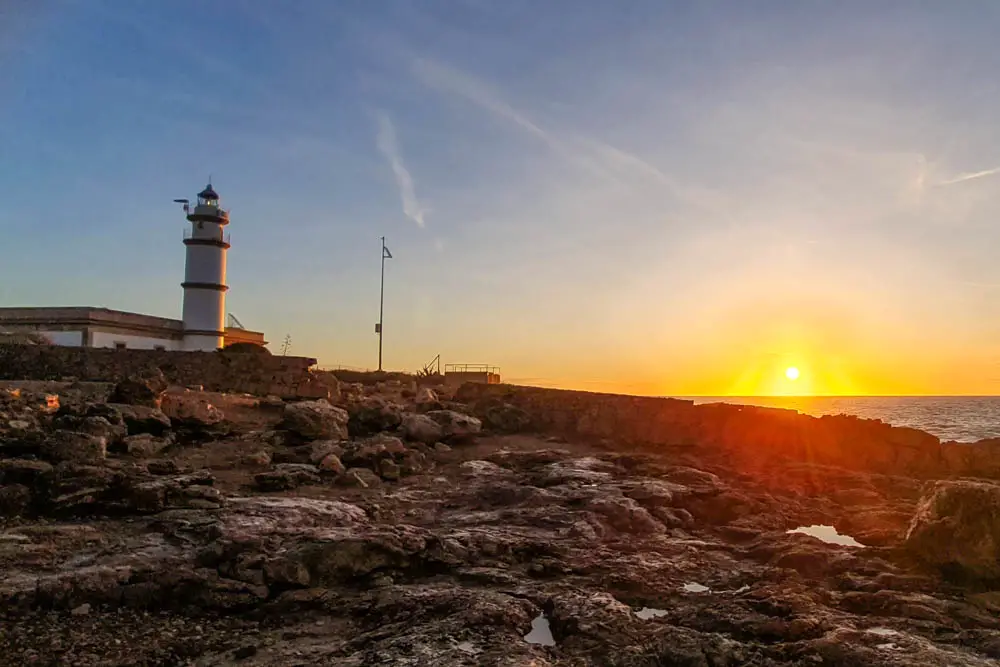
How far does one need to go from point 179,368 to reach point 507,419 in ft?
40.6

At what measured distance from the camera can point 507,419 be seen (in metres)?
18.4

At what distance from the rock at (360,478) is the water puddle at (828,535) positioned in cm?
625

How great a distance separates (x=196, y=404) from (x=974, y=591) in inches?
589

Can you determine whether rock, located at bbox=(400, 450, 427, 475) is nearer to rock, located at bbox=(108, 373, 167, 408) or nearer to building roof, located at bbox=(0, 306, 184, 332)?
rock, located at bbox=(108, 373, 167, 408)

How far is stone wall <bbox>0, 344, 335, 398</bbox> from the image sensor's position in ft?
74.8

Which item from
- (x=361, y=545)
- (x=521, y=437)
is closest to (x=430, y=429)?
(x=521, y=437)

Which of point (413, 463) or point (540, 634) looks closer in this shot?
point (540, 634)

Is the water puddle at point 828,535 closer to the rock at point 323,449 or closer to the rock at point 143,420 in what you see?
the rock at point 323,449

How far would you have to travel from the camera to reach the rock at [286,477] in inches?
401

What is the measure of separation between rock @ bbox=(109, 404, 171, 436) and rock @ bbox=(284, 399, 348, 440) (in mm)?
2350

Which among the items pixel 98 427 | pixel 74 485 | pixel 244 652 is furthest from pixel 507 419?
pixel 244 652

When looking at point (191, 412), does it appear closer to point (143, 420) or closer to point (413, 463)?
point (143, 420)

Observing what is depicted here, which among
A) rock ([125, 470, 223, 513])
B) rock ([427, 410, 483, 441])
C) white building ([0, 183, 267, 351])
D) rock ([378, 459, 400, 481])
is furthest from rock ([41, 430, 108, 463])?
white building ([0, 183, 267, 351])

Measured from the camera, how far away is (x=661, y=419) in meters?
17.2
